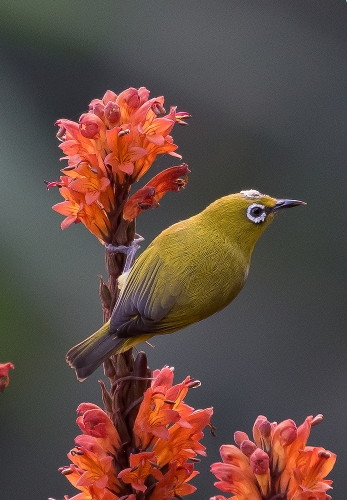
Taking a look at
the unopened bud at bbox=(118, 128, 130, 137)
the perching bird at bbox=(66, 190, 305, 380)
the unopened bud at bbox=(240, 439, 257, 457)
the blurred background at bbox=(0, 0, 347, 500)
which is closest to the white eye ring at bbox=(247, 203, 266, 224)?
the perching bird at bbox=(66, 190, 305, 380)

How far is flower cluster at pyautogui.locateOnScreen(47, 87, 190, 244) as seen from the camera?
0.94 m

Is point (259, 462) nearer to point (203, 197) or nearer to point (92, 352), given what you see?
point (92, 352)

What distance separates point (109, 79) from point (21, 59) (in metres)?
0.33

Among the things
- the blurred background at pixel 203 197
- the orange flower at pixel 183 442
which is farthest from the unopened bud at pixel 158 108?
the blurred background at pixel 203 197

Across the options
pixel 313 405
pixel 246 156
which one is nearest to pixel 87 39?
pixel 246 156

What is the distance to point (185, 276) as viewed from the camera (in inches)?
42.2

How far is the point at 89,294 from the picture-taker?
2.50 meters

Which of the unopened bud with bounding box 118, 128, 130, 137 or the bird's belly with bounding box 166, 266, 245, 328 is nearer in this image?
the unopened bud with bounding box 118, 128, 130, 137

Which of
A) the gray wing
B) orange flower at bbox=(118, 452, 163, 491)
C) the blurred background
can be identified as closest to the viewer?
orange flower at bbox=(118, 452, 163, 491)

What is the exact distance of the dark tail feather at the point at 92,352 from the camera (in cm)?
94

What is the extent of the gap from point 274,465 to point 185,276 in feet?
1.02

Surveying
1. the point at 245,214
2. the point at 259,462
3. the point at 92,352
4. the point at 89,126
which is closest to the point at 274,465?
the point at 259,462

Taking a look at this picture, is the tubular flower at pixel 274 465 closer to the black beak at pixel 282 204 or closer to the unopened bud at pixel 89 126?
the black beak at pixel 282 204

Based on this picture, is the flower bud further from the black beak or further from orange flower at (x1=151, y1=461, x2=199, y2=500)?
the black beak
